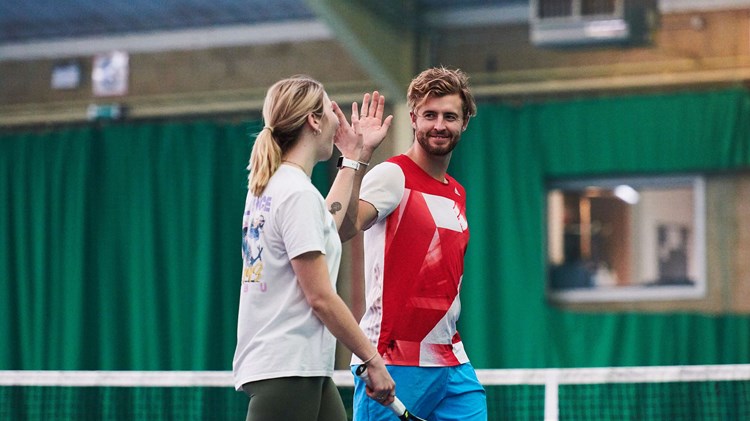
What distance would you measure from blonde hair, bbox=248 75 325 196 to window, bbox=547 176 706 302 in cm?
756

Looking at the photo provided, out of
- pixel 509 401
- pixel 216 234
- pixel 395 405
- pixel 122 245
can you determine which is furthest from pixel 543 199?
pixel 395 405

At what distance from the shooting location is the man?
11.6 feet

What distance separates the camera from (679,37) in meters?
9.91

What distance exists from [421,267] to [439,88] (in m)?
0.57

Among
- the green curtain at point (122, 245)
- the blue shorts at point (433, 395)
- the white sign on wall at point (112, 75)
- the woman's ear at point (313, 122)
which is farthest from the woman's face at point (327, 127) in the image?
the white sign on wall at point (112, 75)

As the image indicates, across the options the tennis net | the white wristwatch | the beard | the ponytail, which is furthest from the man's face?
the tennis net

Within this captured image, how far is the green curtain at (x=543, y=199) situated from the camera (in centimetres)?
973

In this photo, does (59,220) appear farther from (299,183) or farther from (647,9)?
(299,183)

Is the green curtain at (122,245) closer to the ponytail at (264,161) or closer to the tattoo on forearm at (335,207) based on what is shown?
the tattoo on forearm at (335,207)

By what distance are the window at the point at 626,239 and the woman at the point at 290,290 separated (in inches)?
295

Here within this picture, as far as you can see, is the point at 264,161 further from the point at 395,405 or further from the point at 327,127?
the point at 395,405

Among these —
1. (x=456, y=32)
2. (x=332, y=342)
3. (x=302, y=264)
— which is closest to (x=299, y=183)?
(x=302, y=264)

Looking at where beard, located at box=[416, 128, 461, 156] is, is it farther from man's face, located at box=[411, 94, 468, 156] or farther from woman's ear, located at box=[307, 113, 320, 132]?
woman's ear, located at box=[307, 113, 320, 132]

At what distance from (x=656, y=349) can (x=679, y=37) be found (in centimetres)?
269
